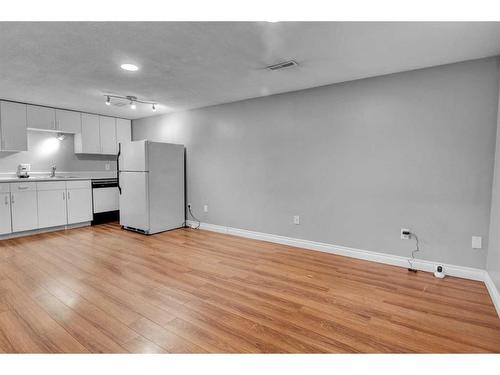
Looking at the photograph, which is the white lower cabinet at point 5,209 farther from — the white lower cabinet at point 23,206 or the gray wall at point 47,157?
the gray wall at point 47,157

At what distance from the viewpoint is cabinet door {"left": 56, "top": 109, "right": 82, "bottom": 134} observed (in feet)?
15.7

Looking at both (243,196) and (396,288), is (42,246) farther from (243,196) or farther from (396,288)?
(396,288)

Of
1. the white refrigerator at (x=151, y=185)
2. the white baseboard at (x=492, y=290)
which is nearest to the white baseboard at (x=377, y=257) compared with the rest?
the white baseboard at (x=492, y=290)

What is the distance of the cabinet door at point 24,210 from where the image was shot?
411cm

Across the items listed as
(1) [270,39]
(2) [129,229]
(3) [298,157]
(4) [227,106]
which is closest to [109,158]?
(2) [129,229]

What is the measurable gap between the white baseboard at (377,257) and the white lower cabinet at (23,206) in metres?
2.94

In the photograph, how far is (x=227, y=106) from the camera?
443cm

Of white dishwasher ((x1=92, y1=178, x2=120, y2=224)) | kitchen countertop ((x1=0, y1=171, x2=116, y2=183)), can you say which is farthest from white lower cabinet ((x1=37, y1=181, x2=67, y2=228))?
white dishwasher ((x1=92, y1=178, x2=120, y2=224))

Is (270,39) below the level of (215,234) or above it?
above

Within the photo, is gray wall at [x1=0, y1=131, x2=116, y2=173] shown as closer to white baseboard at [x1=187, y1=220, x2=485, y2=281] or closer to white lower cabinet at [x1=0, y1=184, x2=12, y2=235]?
white lower cabinet at [x1=0, y1=184, x2=12, y2=235]

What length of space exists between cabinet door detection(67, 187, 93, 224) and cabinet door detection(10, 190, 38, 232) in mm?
511

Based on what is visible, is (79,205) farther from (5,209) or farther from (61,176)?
(5,209)

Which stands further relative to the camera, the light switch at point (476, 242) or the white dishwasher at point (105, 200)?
the white dishwasher at point (105, 200)

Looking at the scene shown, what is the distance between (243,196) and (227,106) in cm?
151
